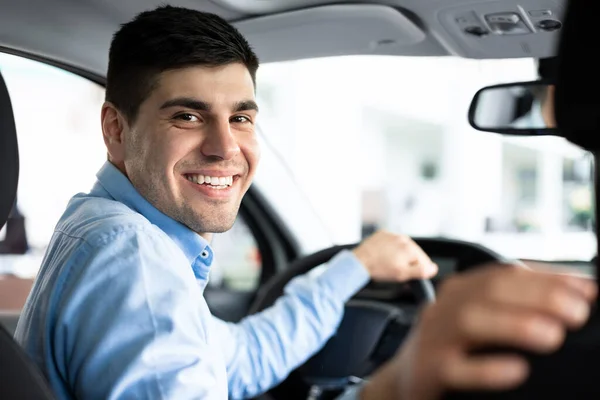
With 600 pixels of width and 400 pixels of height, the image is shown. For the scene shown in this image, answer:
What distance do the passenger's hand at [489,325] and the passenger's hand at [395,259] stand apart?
1709mm

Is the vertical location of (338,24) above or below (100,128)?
above

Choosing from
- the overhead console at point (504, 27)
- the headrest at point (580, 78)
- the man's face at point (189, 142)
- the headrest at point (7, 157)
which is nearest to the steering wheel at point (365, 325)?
the man's face at point (189, 142)

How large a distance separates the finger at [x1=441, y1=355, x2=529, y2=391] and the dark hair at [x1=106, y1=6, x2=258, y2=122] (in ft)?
4.79

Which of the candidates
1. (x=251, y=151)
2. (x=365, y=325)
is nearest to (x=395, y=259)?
(x=365, y=325)

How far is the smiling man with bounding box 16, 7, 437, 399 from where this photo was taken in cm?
142

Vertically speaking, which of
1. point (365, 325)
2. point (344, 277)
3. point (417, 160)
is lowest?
point (417, 160)

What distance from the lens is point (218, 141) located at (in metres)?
1.99

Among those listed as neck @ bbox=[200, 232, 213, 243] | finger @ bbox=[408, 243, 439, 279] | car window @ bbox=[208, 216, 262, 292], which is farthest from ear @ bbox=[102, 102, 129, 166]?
car window @ bbox=[208, 216, 262, 292]

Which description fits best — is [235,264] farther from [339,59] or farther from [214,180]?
[214,180]

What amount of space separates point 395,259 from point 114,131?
0.86 meters

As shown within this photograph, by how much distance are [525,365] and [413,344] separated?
0.25 feet

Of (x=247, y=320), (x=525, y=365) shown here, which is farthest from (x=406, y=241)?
(x=525, y=365)

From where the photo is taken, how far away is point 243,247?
354 centimetres

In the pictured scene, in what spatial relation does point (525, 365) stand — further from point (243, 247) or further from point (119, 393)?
point (243, 247)
